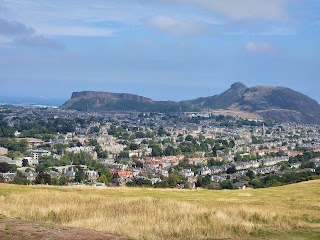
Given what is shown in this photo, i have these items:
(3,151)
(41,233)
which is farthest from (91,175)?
(41,233)

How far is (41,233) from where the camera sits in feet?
41.4

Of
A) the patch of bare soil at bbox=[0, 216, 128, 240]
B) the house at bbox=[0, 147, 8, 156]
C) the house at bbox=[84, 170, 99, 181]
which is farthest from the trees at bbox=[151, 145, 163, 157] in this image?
the patch of bare soil at bbox=[0, 216, 128, 240]

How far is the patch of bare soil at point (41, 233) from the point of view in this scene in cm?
1221

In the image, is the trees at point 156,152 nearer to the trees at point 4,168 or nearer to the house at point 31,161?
the house at point 31,161

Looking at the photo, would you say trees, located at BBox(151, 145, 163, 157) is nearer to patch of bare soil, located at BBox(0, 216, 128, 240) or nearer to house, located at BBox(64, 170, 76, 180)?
house, located at BBox(64, 170, 76, 180)

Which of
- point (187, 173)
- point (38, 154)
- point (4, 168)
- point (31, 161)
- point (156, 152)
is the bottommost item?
point (31, 161)

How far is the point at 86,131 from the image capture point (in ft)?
645

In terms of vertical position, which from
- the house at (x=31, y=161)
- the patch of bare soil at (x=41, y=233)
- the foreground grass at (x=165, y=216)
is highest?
the patch of bare soil at (x=41, y=233)

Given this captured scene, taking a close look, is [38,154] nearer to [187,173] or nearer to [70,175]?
[70,175]

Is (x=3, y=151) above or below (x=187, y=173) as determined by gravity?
above

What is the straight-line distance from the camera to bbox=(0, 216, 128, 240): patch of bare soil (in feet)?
40.1

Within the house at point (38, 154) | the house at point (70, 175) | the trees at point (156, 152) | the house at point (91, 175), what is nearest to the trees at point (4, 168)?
the house at point (70, 175)

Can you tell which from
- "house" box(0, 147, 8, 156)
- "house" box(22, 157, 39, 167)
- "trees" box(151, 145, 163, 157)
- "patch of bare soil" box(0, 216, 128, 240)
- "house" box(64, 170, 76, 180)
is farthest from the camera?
"trees" box(151, 145, 163, 157)

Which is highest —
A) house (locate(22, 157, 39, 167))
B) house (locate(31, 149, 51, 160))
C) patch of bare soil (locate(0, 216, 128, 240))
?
patch of bare soil (locate(0, 216, 128, 240))
